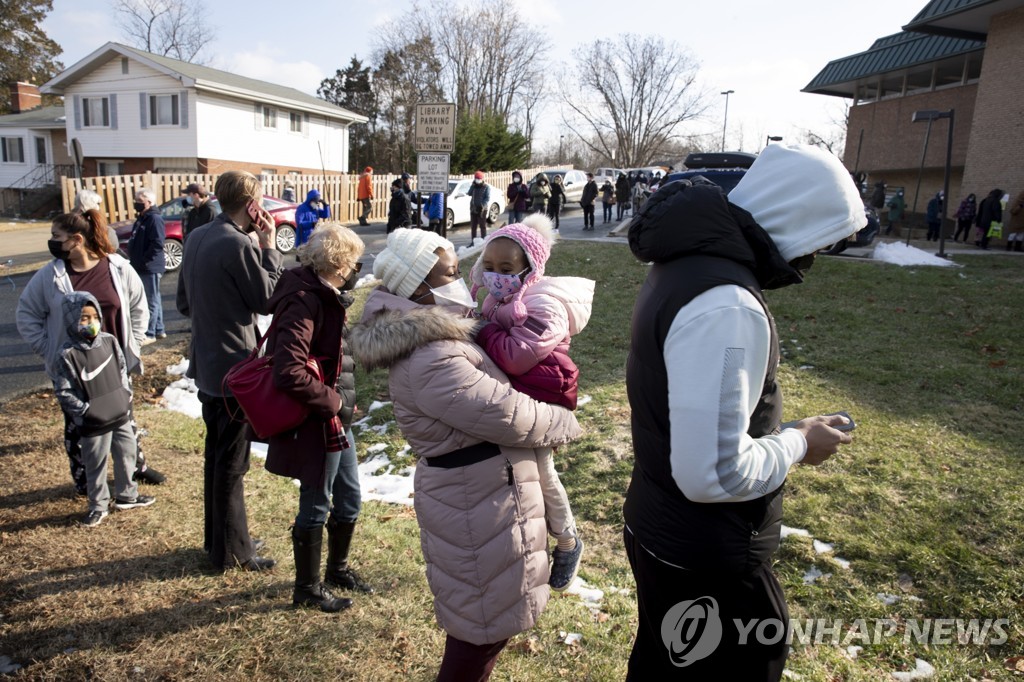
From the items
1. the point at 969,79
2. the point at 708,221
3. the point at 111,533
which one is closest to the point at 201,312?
the point at 111,533

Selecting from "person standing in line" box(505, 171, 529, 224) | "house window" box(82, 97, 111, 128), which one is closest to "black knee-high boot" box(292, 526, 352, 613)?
"person standing in line" box(505, 171, 529, 224)

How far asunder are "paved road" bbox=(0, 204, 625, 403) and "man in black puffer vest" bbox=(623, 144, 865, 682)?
744 cm

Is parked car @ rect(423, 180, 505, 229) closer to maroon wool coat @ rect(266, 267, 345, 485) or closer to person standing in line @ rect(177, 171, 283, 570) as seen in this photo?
person standing in line @ rect(177, 171, 283, 570)

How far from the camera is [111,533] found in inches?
155

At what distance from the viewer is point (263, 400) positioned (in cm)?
270

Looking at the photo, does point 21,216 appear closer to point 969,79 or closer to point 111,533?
point 111,533

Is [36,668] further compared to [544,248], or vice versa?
[36,668]

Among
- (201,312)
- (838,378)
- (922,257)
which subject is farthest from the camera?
(922,257)

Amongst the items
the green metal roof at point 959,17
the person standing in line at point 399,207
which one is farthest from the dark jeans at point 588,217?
the green metal roof at point 959,17

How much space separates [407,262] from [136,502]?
3.28 m

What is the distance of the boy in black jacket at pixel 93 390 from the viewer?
3.92 metres

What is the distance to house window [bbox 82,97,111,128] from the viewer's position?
107ft

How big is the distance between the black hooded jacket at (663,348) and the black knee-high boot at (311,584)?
1.95 m

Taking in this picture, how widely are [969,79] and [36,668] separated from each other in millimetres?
32617
